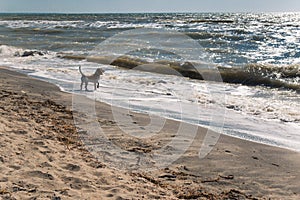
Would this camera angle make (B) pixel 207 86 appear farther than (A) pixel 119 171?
Yes

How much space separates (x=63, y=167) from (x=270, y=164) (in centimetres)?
284

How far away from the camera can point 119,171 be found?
407 centimetres

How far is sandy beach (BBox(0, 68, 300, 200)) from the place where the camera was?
11.3 feet

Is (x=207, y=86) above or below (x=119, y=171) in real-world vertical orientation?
above

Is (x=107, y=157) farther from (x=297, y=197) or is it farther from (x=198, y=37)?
(x=198, y=37)

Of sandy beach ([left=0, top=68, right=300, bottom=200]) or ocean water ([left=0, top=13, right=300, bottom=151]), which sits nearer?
sandy beach ([left=0, top=68, right=300, bottom=200])

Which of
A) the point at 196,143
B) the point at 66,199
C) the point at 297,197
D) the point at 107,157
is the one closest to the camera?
the point at 66,199

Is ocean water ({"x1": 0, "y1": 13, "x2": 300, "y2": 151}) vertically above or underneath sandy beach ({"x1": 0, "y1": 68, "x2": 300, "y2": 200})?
above

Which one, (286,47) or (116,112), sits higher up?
(286,47)

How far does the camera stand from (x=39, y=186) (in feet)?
11.0

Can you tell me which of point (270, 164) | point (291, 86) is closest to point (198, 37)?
point (291, 86)

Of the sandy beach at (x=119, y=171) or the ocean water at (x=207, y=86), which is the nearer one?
the sandy beach at (x=119, y=171)

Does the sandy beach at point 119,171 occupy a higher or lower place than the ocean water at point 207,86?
lower

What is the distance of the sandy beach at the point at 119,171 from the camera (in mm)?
3453
